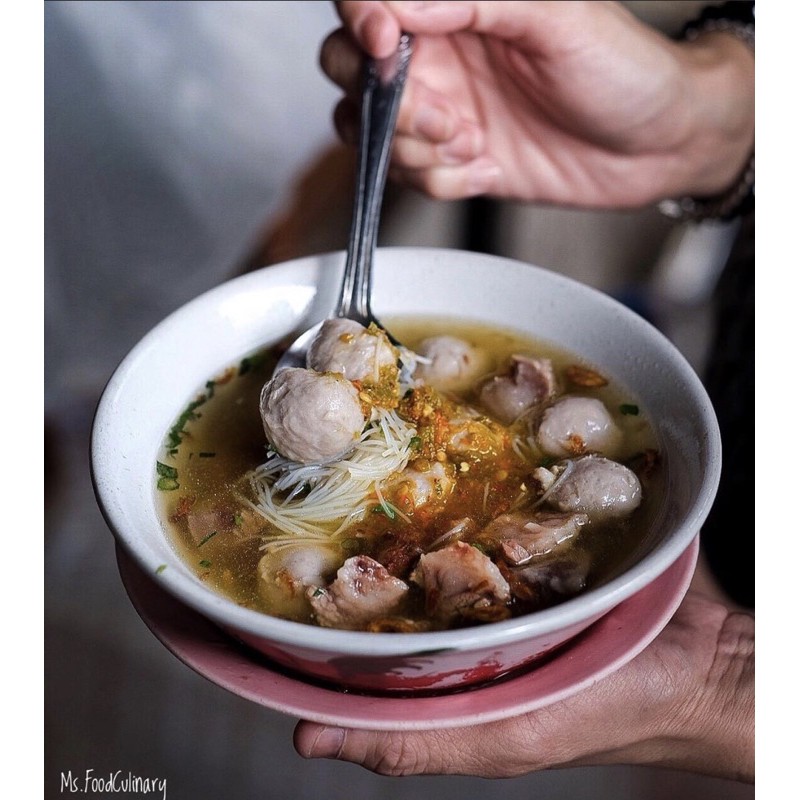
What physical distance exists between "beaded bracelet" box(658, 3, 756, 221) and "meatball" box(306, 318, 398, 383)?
3.07ft

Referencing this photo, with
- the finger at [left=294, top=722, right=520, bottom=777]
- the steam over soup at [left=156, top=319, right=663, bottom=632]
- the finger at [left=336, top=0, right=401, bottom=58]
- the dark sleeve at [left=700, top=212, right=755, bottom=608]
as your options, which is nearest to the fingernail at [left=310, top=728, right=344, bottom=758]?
the finger at [left=294, top=722, right=520, bottom=777]

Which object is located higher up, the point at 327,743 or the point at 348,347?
the point at 348,347

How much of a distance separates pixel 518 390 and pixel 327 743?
0.41m

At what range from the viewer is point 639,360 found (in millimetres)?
945

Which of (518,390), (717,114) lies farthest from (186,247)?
(717,114)

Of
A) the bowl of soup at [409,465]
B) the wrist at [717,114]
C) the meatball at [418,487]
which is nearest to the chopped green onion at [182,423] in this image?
the bowl of soup at [409,465]

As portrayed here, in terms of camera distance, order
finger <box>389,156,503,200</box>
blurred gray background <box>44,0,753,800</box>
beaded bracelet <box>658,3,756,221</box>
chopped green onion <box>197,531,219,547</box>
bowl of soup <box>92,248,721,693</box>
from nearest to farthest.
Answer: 1. bowl of soup <box>92,248,721,693</box>
2. chopped green onion <box>197,531,219,547</box>
3. blurred gray background <box>44,0,753,800</box>
4. finger <box>389,156,503,200</box>
5. beaded bracelet <box>658,3,756,221</box>

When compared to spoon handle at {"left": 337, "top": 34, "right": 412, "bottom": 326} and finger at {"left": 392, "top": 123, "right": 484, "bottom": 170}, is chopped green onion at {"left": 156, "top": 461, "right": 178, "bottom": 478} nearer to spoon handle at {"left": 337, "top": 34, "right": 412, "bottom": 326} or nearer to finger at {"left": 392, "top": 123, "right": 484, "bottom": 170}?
spoon handle at {"left": 337, "top": 34, "right": 412, "bottom": 326}

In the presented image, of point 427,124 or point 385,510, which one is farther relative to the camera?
point 427,124

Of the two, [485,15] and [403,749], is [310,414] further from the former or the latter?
[485,15]

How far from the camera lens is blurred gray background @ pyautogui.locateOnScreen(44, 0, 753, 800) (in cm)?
90

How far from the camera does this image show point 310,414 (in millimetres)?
798

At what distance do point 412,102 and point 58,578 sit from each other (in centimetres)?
85

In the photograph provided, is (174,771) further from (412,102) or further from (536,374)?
(412,102)
